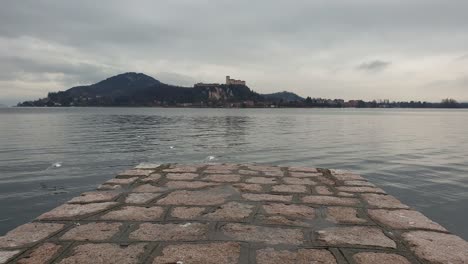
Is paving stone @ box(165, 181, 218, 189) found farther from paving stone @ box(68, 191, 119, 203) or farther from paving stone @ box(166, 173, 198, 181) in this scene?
paving stone @ box(68, 191, 119, 203)

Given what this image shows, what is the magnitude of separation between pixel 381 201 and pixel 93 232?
148 inches

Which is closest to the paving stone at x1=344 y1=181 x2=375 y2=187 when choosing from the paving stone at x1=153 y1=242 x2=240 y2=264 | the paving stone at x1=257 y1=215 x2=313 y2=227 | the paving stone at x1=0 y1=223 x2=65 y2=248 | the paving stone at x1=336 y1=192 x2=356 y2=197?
the paving stone at x1=336 y1=192 x2=356 y2=197

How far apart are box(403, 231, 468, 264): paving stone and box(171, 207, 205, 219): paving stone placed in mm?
2265

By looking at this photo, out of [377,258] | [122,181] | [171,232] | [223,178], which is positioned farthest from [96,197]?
[377,258]

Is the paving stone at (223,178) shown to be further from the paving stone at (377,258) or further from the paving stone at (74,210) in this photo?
the paving stone at (377,258)

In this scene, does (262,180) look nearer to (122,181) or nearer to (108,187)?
(122,181)

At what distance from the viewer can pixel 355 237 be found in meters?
3.74

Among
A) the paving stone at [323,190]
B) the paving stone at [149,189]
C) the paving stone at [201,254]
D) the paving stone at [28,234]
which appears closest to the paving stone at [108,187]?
the paving stone at [149,189]

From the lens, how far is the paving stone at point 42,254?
122 inches

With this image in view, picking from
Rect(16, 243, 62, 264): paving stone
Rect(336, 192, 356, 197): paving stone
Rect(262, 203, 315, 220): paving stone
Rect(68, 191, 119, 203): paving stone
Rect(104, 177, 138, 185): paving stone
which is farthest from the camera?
Rect(104, 177, 138, 185): paving stone

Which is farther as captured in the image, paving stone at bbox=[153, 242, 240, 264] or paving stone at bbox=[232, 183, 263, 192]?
paving stone at bbox=[232, 183, 263, 192]

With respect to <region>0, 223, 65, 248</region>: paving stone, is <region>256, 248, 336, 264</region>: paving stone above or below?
below

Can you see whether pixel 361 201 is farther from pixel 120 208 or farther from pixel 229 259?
pixel 120 208

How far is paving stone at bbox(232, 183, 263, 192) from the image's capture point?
568cm
